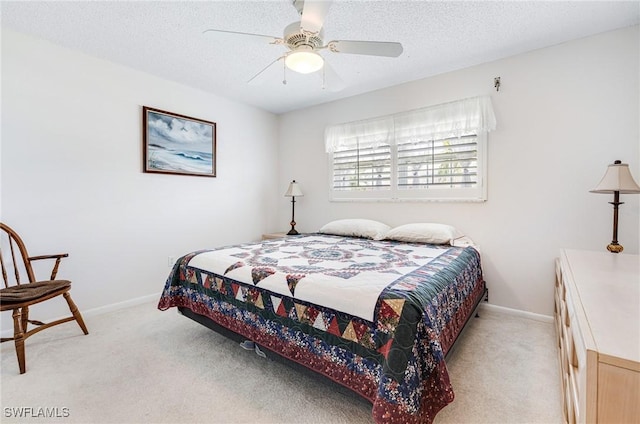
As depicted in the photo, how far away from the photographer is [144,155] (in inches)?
120

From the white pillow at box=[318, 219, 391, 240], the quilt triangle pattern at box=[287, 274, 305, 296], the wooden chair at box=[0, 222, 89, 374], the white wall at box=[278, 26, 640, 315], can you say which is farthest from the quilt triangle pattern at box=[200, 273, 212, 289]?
the white wall at box=[278, 26, 640, 315]

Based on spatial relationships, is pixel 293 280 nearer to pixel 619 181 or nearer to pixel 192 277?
pixel 192 277

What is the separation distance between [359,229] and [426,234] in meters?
0.74

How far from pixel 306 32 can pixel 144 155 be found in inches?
90.2

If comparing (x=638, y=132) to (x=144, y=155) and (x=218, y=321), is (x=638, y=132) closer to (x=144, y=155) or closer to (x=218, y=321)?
(x=218, y=321)

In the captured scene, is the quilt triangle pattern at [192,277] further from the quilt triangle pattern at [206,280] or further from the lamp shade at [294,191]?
the lamp shade at [294,191]

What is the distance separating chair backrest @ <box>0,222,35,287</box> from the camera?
7.19ft

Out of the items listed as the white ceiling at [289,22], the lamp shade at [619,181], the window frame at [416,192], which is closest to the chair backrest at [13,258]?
the white ceiling at [289,22]

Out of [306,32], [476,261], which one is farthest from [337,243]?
[306,32]

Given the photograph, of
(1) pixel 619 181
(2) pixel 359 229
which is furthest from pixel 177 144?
(1) pixel 619 181

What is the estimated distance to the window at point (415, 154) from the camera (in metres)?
2.83

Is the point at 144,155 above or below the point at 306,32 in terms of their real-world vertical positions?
below

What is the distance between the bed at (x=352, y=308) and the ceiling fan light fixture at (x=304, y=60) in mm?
1301

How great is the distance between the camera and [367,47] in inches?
72.8
